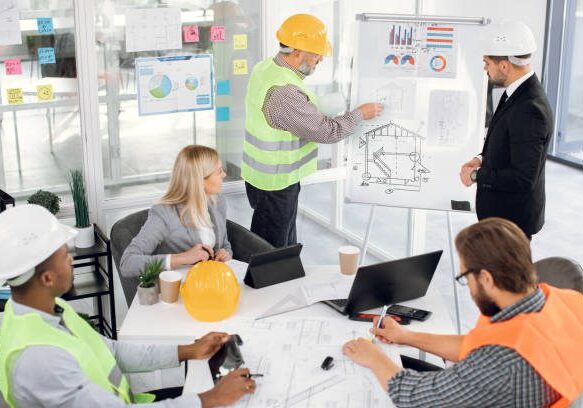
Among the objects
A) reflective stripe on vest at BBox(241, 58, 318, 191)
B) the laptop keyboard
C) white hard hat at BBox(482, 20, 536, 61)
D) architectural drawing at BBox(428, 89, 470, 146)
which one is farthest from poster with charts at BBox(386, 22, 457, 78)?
the laptop keyboard

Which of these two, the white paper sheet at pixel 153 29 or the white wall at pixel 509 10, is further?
the white wall at pixel 509 10

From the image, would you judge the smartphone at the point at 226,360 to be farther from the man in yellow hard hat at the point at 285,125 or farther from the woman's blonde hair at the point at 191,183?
the man in yellow hard hat at the point at 285,125

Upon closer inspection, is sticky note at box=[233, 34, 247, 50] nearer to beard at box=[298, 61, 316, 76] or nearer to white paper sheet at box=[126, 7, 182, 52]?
white paper sheet at box=[126, 7, 182, 52]

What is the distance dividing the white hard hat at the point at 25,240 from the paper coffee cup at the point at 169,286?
2.55ft

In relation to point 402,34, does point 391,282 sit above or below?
below

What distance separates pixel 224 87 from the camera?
15.1 ft

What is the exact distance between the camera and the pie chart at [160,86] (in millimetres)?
4355

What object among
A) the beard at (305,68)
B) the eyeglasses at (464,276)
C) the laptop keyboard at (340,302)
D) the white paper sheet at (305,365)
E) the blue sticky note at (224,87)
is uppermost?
the beard at (305,68)

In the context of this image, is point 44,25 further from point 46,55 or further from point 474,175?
point 474,175

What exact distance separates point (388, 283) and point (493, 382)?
2.91 feet

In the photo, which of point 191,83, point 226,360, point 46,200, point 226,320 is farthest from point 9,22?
point 226,360

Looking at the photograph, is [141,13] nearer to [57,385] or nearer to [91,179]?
[91,179]

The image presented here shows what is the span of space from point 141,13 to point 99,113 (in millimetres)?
561

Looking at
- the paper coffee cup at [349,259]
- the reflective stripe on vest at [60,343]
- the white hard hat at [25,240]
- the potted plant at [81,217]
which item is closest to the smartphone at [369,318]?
the paper coffee cup at [349,259]
